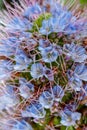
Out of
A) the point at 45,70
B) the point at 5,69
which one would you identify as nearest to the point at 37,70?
the point at 45,70

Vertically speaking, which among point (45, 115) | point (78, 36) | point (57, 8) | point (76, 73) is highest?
point (57, 8)

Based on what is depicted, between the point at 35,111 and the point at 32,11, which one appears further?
the point at 32,11

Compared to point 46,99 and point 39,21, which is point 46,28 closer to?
point 39,21

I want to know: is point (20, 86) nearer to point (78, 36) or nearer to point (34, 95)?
point (34, 95)

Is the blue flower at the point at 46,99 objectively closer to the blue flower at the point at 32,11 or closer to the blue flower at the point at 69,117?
the blue flower at the point at 69,117

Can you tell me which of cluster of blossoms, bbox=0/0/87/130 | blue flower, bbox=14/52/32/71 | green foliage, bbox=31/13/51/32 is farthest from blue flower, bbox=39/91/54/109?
green foliage, bbox=31/13/51/32

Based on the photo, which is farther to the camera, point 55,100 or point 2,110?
point 2,110

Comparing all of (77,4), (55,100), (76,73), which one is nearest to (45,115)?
(55,100)

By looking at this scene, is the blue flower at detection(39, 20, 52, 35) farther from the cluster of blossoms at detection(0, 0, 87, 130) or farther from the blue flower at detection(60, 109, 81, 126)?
the blue flower at detection(60, 109, 81, 126)
